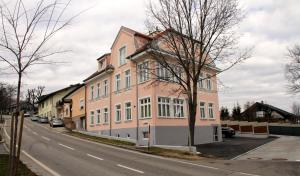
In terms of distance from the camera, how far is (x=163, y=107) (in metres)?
32.8

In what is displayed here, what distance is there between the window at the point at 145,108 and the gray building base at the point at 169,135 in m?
1.24

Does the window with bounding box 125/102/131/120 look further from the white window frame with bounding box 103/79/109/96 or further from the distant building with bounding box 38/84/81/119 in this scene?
the distant building with bounding box 38/84/81/119

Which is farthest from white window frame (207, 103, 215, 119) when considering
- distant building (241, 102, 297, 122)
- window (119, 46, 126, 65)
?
distant building (241, 102, 297, 122)

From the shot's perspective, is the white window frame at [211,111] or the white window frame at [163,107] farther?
the white window frame at [211,111]

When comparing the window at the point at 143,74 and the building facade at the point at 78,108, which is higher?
the window at the point at 143,74

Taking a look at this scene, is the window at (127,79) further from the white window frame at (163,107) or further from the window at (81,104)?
the window at (81,104)

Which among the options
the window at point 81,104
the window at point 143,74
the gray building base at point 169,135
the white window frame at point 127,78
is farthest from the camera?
the window at point 81,104

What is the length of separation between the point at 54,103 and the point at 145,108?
173 ft

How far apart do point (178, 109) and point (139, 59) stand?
6305 mm

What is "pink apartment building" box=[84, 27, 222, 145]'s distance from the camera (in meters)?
32.2

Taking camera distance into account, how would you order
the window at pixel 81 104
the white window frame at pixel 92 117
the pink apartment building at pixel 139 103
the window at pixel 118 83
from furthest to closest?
the window at pixel 81 104 < the white window frame at pixel 92 117 < the window at pixel 118 83 < the pink apartment building at pixel 139 103

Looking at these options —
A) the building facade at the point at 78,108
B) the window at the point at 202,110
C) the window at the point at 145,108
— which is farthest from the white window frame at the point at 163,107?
the building facade at the point at 78,108

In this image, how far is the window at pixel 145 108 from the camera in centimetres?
3250

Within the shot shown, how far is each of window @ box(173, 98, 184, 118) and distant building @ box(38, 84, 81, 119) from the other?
41377 mm
